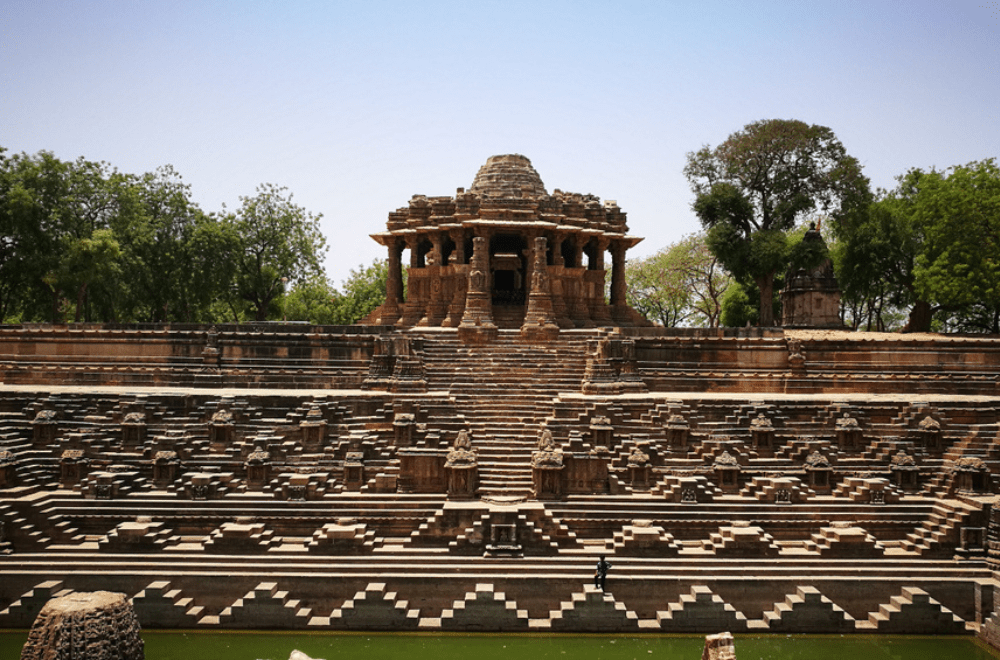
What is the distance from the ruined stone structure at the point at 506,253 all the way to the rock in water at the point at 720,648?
48.4ft

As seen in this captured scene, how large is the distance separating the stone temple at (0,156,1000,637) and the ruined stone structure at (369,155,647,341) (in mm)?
523

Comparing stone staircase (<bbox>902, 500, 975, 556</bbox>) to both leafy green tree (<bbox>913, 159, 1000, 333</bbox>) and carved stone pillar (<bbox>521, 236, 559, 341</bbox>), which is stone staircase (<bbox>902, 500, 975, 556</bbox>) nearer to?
carved stone pillar (<bbox>521, 236, 559, 341</bbox>)

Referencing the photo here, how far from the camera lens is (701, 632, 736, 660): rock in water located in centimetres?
537

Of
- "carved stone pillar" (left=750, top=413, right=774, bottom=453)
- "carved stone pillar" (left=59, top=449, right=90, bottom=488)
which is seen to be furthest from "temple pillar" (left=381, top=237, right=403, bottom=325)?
"carved stone pillar" (left=750, top=413, right=774, bottom=453)

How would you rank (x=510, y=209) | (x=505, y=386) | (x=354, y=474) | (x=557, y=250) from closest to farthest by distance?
1. (x=354, y=474)
2. (x=505, y=386)
3. (x=510, y=209)
4. (x=557, y=250)

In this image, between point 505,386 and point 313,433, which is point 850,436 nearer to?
point 505,386

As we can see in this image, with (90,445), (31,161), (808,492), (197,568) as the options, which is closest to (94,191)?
(31,161)

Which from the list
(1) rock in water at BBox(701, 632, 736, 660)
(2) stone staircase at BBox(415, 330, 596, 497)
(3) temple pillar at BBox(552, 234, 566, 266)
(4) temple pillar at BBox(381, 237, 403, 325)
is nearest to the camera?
(1) rock in water at BBox(701, 632, 736, 660)

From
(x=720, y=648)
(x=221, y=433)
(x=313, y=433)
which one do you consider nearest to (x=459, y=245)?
(x=313, y=433)

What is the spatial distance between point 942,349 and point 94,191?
32.5 metres

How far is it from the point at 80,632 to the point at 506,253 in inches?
851

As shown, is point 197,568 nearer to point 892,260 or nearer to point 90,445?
point 90,445

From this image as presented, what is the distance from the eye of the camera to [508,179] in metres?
24.2

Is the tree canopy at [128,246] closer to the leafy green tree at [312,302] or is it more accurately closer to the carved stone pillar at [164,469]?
the leafy green tree at [312,302]
